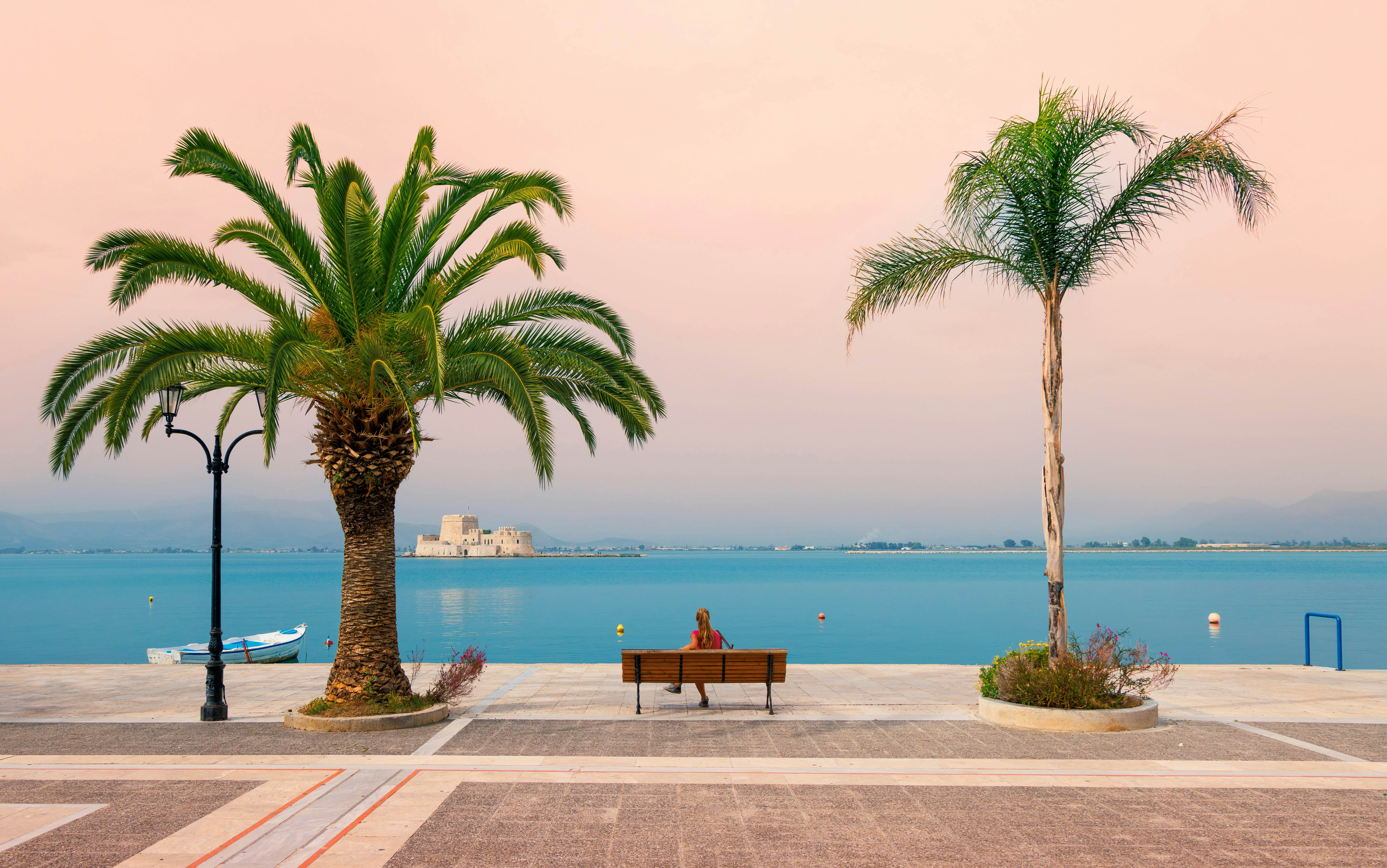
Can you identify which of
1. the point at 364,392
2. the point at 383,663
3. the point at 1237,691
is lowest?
the point at 1237,691

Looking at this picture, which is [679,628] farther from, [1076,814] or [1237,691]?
[1076,814]

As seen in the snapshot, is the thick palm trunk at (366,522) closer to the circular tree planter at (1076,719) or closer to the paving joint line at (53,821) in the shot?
the paving joint line at (53,821)

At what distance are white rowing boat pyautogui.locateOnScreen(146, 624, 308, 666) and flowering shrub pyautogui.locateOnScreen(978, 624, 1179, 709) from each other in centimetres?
2630

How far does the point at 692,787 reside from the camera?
8141 millimetres

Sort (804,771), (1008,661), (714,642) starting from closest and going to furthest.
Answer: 1. (804,771)
2. (1008,661)
3. (714,642)

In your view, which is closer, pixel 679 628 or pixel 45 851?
pixel 45 851

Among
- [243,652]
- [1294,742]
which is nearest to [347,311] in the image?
[1294,742]

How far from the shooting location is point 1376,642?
42.0 meters

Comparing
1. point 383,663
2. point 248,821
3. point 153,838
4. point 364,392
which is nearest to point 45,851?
point 153,838

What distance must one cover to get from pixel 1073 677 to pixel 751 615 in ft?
179

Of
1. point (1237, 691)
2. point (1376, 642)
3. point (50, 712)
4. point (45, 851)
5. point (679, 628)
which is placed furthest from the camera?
point (679, 628)

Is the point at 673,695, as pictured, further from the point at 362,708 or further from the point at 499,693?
the point at 362,708

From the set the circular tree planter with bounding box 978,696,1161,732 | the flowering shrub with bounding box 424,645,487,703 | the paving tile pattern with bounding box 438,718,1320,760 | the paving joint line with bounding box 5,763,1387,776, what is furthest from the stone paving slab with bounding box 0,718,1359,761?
the flowering shrub with bounding box 424,645,487,703

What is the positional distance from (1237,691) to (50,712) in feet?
60.7
